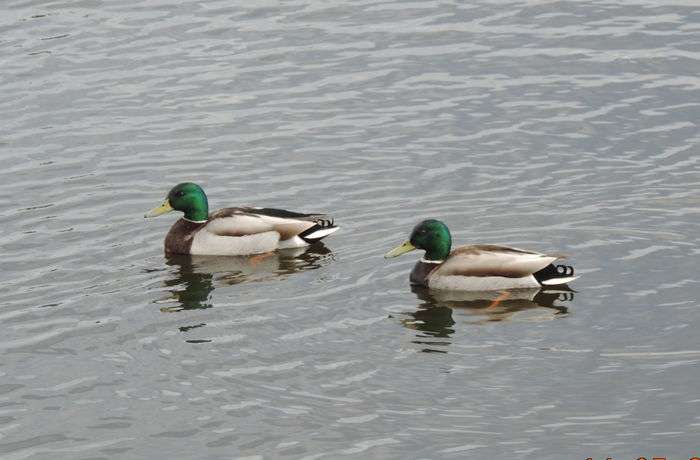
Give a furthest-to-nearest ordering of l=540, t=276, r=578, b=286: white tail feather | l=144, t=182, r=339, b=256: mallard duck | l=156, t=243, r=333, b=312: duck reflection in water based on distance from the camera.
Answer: l=144, t=182, r=339, b=256: mallard duck, l=156, t=243, r=333, b=312: duck reflection in water, l=540, t=276, r=578, b=286: white tail feather

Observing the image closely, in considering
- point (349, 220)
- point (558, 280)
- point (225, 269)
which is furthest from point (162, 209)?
point (558, 280)

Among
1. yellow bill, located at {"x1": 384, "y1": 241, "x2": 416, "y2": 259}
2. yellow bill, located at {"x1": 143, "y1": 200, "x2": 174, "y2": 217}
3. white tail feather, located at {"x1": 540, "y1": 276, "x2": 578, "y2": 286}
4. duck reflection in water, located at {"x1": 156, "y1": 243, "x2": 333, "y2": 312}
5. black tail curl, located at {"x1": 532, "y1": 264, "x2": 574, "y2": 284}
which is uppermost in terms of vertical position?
yellow bill, located at {"x1": 143, "y1": 200, "x2": 174, "y2": 217}

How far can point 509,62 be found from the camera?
973 inches

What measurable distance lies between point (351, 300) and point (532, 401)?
3393 mm

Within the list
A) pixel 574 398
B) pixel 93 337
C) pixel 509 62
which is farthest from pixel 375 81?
pixel 574 398

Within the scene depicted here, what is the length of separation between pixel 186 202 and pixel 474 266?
12.9 ft

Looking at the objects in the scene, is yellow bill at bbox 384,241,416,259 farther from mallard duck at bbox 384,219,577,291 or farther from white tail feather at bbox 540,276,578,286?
white tail feather at bbox 540,276,578,286

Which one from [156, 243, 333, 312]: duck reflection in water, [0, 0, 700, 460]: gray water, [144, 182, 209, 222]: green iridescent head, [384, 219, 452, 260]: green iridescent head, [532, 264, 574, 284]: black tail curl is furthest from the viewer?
[144, 182, 209, 222]: green iridescent head

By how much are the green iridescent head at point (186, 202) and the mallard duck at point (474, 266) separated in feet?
9.23

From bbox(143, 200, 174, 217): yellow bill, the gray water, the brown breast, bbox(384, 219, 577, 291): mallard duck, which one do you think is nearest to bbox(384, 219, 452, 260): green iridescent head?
bbox(384, 219, 577, 291): mallard duck

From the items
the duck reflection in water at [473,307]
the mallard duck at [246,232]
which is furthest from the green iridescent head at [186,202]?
the duck reflection in water at [473,307]

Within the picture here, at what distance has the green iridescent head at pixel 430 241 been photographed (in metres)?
17.7

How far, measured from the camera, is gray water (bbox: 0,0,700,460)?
13.6 m

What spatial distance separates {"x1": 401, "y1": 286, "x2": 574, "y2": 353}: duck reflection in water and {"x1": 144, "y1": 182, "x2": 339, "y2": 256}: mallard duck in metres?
1.97
